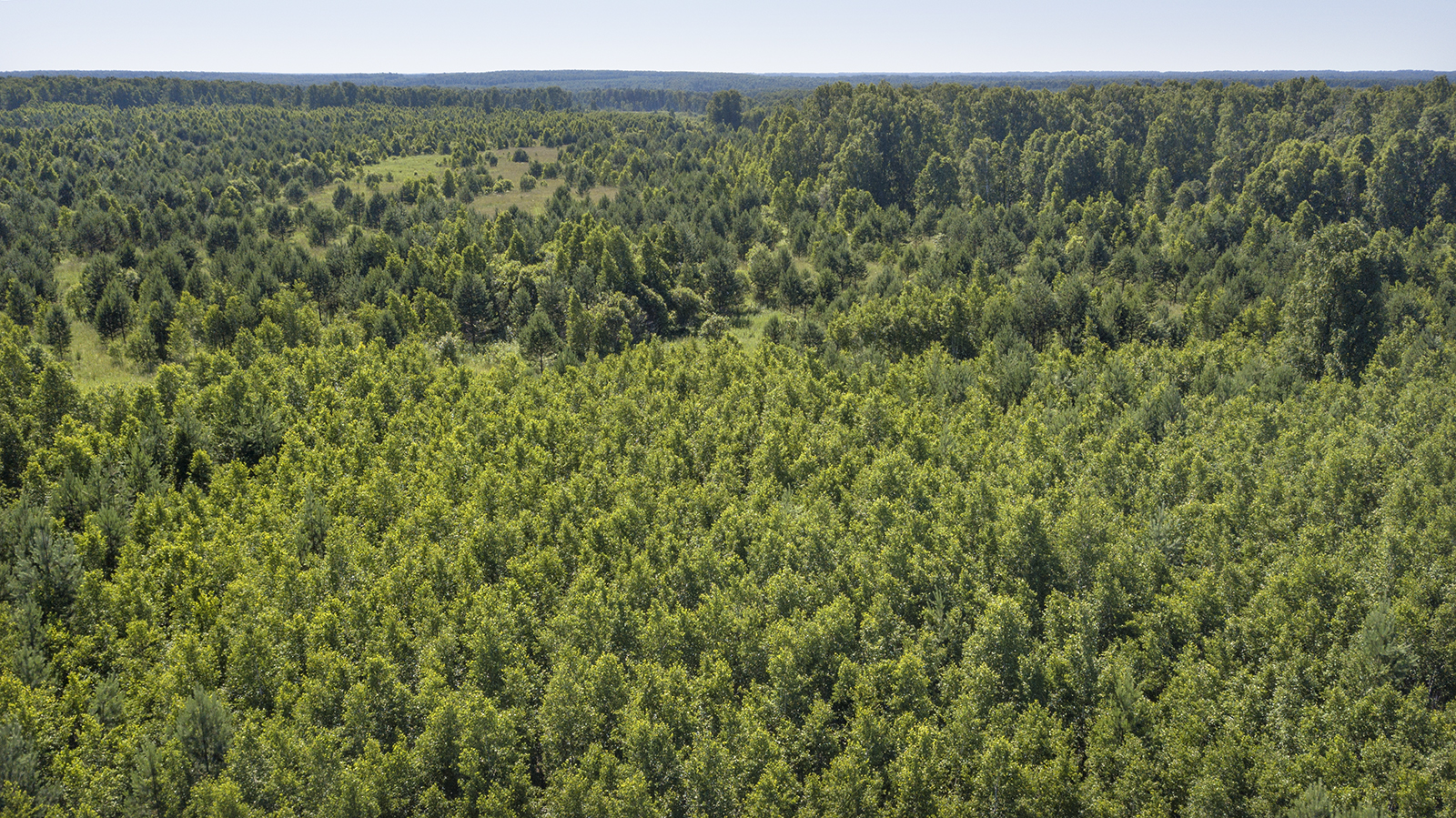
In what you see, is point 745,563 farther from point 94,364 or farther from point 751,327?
point 94,364

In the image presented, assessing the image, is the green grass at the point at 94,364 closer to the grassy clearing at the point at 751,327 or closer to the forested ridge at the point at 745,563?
the forested ridge at the point at 745,563

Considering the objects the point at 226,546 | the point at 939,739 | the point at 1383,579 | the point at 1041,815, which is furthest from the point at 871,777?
the point at 226,546

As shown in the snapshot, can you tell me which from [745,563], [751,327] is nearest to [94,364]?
[751,327]

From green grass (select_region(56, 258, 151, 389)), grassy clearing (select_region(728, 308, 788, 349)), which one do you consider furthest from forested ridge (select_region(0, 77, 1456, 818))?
grassy clearing (select_region(728, 308, 788, 349))

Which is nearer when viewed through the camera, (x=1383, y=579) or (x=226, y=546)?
(x=1383, y=579)

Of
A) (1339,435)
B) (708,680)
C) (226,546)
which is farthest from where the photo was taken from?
(1339,435)

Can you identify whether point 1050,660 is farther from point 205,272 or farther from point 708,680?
point 205,272

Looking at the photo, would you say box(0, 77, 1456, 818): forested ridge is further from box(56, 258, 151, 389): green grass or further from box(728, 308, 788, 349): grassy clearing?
box(728, 308, 788, 349): grassy clearing

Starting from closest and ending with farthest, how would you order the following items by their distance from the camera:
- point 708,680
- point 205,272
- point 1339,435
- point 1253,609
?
point 708,680 < point 1253,609 < point 1339,435 < point 205,272

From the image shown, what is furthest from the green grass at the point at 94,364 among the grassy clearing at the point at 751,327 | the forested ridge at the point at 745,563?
the grassy clearing at the point at 751,327

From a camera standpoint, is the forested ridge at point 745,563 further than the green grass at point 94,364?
No

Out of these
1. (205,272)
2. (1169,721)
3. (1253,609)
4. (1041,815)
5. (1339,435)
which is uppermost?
(205,272)
